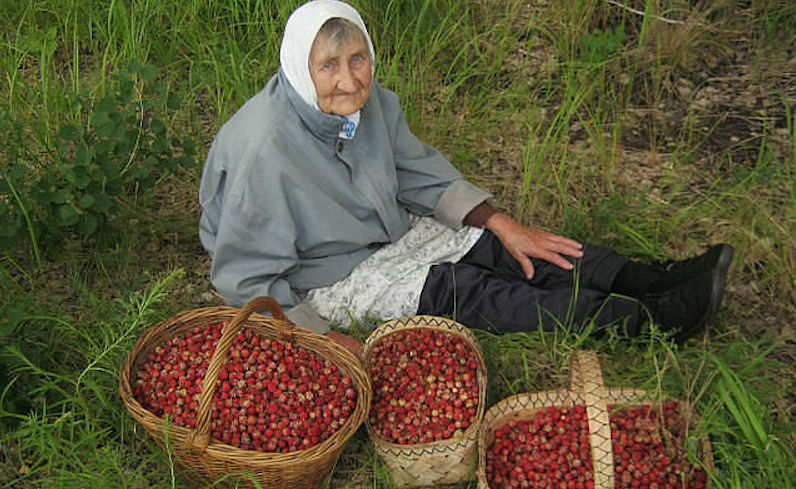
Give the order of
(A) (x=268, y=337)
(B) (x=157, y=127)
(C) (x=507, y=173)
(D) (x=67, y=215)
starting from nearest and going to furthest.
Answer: (A) (x=268, y=337), (D) (x=67, y=215), (B) (x=157, y=127), (C) (x=507, y=173)

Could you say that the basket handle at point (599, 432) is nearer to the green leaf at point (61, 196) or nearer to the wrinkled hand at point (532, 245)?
the wrinkled hand at point (532, 245)

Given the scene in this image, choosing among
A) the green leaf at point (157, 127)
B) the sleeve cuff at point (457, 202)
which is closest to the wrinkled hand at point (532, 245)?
the sleeve cuff at point (457, 202)

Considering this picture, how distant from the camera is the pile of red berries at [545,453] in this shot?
210cm

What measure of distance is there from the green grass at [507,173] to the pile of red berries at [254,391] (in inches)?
7.8

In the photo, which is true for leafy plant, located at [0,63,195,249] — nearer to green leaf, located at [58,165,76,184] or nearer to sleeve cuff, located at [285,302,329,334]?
green leaf, located at [58,165,76,184]

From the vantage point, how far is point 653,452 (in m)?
2.13

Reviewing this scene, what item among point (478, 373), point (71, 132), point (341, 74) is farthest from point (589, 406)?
point (71, 132)

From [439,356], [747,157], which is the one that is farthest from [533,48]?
[439,356]

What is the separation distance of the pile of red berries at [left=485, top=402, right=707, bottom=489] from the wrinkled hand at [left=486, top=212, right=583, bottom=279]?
604 millimetres

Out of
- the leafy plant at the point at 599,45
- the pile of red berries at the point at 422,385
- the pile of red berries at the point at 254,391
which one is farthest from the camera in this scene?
the leafy plant at the point at 599,45

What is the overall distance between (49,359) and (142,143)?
0.90 meters

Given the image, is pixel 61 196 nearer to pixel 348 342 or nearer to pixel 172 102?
pixel 172 102

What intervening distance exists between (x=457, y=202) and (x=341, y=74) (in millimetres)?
750

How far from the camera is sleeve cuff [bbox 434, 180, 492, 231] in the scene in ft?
9.07
